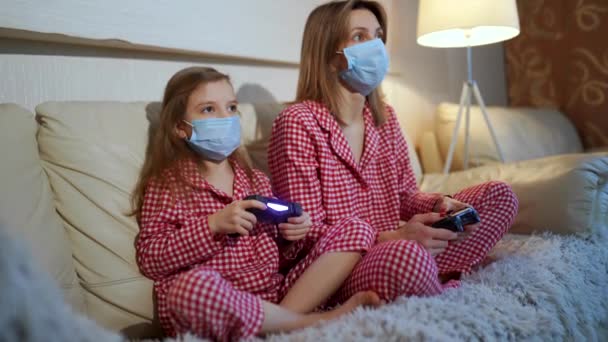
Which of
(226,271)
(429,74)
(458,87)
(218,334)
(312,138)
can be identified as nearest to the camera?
(218,334)

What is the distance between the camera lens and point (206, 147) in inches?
42.1

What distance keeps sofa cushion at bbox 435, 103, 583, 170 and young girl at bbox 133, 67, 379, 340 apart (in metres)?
1.04

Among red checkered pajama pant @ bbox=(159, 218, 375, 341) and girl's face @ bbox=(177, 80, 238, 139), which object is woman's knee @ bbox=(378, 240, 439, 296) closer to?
red checkered pajama pant @ bbox=(159, 218, 375, 341)

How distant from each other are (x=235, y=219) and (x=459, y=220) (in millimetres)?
433

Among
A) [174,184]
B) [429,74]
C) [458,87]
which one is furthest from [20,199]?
[458,87]

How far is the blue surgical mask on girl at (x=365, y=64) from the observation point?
119 centimetres

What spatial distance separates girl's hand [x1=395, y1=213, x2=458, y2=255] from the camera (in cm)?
101

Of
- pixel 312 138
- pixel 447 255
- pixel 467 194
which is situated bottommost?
pixel 447 255

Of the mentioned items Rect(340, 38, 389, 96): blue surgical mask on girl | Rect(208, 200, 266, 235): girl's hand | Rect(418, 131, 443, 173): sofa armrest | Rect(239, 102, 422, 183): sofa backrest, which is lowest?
Rect(418, 131, 443, 173): sofa armrest

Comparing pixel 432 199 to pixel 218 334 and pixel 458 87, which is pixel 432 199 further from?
pixel 458 87

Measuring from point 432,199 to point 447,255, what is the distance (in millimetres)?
159

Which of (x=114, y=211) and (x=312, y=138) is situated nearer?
(x=114, y=211)

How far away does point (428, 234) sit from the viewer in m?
1.01

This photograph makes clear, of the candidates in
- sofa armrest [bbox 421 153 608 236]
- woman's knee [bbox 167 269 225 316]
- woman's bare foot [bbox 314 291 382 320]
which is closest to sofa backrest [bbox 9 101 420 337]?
woman's knee [bbox 167 269 225 316]
